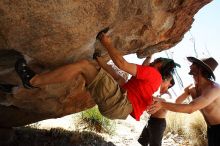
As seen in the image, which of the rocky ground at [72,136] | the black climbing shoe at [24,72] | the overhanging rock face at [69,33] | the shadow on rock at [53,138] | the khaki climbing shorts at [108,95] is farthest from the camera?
the rocky ground at [72,136]

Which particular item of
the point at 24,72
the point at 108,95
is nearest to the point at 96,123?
the point at 108,95

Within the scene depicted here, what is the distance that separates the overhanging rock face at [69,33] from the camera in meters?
5.89

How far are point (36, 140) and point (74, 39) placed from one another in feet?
12.5

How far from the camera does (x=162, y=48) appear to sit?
981cm

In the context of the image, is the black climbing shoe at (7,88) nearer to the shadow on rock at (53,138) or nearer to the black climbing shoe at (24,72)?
the black climbing shoe at (24,72)

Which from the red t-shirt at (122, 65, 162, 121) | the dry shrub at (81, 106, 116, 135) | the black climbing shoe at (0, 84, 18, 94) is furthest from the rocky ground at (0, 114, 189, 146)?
the red t-shirt at (122, 65, 162, 121)

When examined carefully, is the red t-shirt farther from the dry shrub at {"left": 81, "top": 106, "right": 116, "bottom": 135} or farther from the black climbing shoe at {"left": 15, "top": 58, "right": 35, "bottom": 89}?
the dry shrub at {"left": 81, "top": 106, "right": 116, "bottom": 135}

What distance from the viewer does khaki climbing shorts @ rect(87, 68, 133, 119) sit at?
6.45 metres

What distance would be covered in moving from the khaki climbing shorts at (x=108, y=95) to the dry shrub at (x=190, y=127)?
6.63 metres

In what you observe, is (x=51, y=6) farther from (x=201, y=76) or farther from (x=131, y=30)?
(x=201, y=76)

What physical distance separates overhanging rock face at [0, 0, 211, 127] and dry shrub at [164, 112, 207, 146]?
14.3ft

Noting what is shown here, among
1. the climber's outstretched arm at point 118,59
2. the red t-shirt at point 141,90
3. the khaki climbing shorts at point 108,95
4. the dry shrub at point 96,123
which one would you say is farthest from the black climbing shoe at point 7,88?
the dry shrub at point 96,123

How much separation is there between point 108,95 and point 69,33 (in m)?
1.20

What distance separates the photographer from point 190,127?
1333 centimetres
